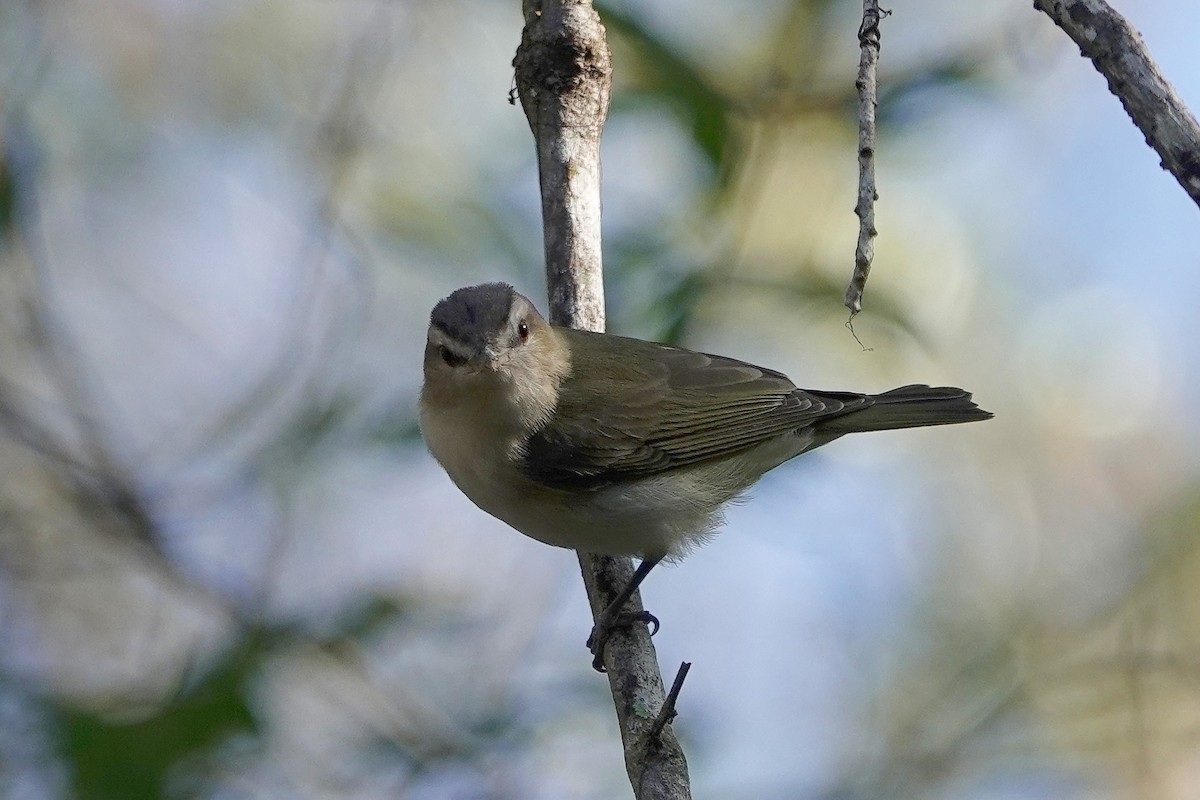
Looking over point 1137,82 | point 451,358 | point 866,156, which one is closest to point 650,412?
point 451,358

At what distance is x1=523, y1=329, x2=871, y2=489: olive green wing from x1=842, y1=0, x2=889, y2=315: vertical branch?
4.88 ft

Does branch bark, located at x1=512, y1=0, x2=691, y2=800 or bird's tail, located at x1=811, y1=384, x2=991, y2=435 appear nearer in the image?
branch bark, located at x1=512, y1=0, x2=691, y2=800

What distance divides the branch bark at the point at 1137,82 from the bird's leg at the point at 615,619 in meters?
2.15

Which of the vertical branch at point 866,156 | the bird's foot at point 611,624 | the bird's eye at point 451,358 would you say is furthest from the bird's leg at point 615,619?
the vertical branch at point 866,156

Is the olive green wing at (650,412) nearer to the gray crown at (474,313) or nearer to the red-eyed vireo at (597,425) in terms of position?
the red-eyed vireo at (597,425)

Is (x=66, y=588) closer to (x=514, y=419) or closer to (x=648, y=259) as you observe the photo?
(x=514, y=419)

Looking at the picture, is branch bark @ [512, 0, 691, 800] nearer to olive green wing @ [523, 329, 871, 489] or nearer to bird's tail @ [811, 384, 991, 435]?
olive green wing @ [523, 329, 871, 489]

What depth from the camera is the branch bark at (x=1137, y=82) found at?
6.11 feet

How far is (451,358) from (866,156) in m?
1.72

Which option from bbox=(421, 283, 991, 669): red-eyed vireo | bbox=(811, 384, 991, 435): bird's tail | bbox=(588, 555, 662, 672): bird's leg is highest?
bbox=(811, 384, 991, 435): bird's tail

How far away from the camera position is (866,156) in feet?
7.64

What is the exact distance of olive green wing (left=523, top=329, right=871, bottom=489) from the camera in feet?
12.5

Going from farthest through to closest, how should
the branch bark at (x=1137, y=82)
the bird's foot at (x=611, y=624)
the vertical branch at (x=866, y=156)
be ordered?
1. the bird's foot at (x=611, y=624)
2. the vertical branch at (x=866, y=156)
3. the branch bark at (x=1137, y=82)

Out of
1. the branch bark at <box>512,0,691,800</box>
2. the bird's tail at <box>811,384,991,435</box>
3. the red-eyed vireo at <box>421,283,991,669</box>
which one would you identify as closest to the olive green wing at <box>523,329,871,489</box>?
the red-eyed vireo at <box>421,283,991,669</box>
